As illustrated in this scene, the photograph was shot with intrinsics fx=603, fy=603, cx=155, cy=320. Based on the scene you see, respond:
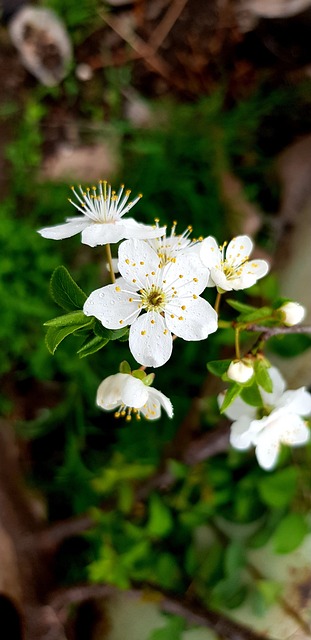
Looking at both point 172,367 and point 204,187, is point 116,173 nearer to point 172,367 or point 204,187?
point 204,187

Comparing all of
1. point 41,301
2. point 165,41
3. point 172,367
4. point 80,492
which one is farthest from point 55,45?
point 80,492

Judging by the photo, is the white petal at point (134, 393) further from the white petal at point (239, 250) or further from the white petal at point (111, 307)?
the white petal at point (239, 250)

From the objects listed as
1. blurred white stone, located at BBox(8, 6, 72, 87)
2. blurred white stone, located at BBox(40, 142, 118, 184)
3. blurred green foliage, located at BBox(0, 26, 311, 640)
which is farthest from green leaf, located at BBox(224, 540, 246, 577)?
blurred white stone, located at BBox(8, 6, 72, 87)

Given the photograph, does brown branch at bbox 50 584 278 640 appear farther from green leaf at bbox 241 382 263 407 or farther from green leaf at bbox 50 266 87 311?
green leaf at bbox 50 266 87 311

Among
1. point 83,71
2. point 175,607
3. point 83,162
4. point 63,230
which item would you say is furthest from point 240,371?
point 83,71

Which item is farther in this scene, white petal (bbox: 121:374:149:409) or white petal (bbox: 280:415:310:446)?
white petal (bbox: 280:415:310:446)

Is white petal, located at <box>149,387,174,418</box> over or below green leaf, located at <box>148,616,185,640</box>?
over

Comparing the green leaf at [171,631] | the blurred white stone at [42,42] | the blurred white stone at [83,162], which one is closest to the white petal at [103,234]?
the green leaf at [171,631]
